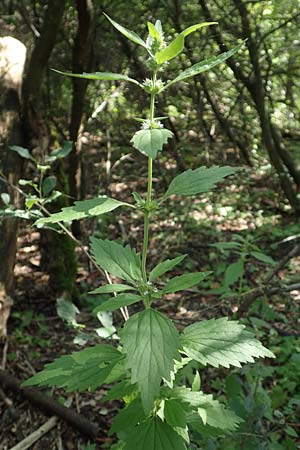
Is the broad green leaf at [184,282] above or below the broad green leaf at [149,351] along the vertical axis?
above

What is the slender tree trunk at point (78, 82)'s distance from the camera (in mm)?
3641

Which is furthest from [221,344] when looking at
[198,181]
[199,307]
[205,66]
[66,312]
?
[199,307]

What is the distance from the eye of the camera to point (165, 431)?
1395 mm

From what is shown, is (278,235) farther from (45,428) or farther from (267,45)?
(45,428)

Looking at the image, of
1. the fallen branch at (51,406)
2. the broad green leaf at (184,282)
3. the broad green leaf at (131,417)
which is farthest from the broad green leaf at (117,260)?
the fallen branch at (51,406)

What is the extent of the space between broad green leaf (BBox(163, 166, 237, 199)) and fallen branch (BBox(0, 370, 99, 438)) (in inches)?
81.8

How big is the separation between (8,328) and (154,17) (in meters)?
3.71

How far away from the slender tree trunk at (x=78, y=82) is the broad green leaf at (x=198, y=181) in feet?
6.68

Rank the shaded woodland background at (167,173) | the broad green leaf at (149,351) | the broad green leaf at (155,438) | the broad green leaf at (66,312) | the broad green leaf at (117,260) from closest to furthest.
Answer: the broad green leaf at (149,351) → the broad green leaf at (155,438) → the broad green leaf at (117,260) → the broad green leaf at (66,312) → the shaded woodland background at (167,173)

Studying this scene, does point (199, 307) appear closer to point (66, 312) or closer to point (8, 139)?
point (66, 312)

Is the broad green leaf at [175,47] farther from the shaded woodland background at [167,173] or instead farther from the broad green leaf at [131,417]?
the shaded woodland background at [167,173]

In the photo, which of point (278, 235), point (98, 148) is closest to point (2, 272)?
point (278, 235)

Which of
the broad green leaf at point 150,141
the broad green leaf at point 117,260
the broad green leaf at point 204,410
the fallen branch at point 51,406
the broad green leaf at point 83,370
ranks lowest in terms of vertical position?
the fallen branch at point 51,406

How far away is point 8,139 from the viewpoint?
3.24m
